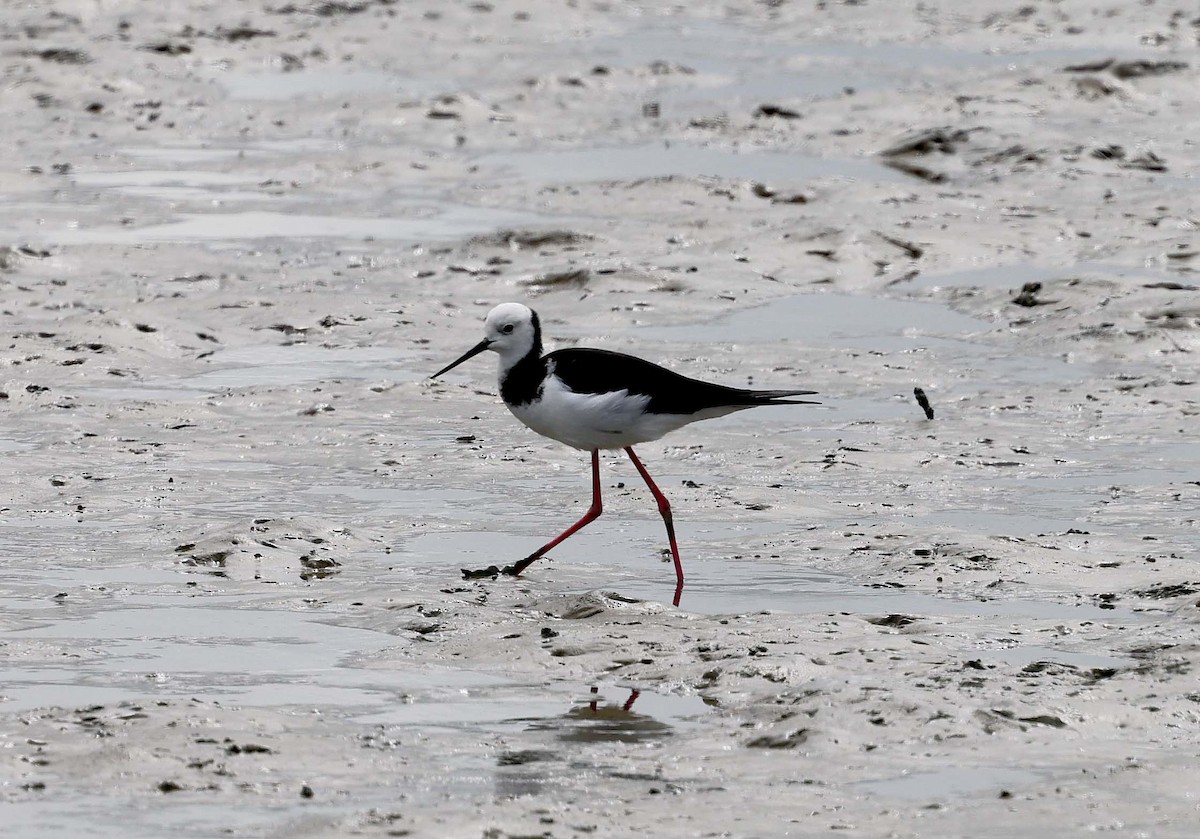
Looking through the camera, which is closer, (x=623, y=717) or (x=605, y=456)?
(x=623, y=717)

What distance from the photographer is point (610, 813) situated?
204 inches

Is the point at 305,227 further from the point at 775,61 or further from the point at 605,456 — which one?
the point at 775,61

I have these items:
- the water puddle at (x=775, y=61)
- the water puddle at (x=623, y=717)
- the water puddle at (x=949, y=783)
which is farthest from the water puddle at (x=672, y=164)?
the water puddle at (x=949, y=783)

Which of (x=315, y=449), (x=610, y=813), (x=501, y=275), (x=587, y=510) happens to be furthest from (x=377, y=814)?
(x=501, y=275)

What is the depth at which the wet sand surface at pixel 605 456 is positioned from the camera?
18.2ft

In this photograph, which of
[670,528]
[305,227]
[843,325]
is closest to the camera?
[670,528]

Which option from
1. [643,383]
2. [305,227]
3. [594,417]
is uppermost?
[643,383]

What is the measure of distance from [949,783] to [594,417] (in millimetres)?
2566

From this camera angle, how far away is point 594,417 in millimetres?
7598

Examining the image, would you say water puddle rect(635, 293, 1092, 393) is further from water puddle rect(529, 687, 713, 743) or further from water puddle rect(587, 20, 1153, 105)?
water puddle rect(587, 20, 1153, 105)

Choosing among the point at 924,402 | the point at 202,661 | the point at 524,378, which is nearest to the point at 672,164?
the point at 924,402

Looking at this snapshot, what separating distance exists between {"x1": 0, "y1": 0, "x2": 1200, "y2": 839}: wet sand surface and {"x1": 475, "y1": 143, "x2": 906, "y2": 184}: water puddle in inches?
2.6

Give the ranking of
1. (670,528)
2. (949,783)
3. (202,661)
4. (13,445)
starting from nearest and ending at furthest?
(949,783)
(202,661)
(670,528)
(13,445)

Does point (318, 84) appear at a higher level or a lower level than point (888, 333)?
higher
